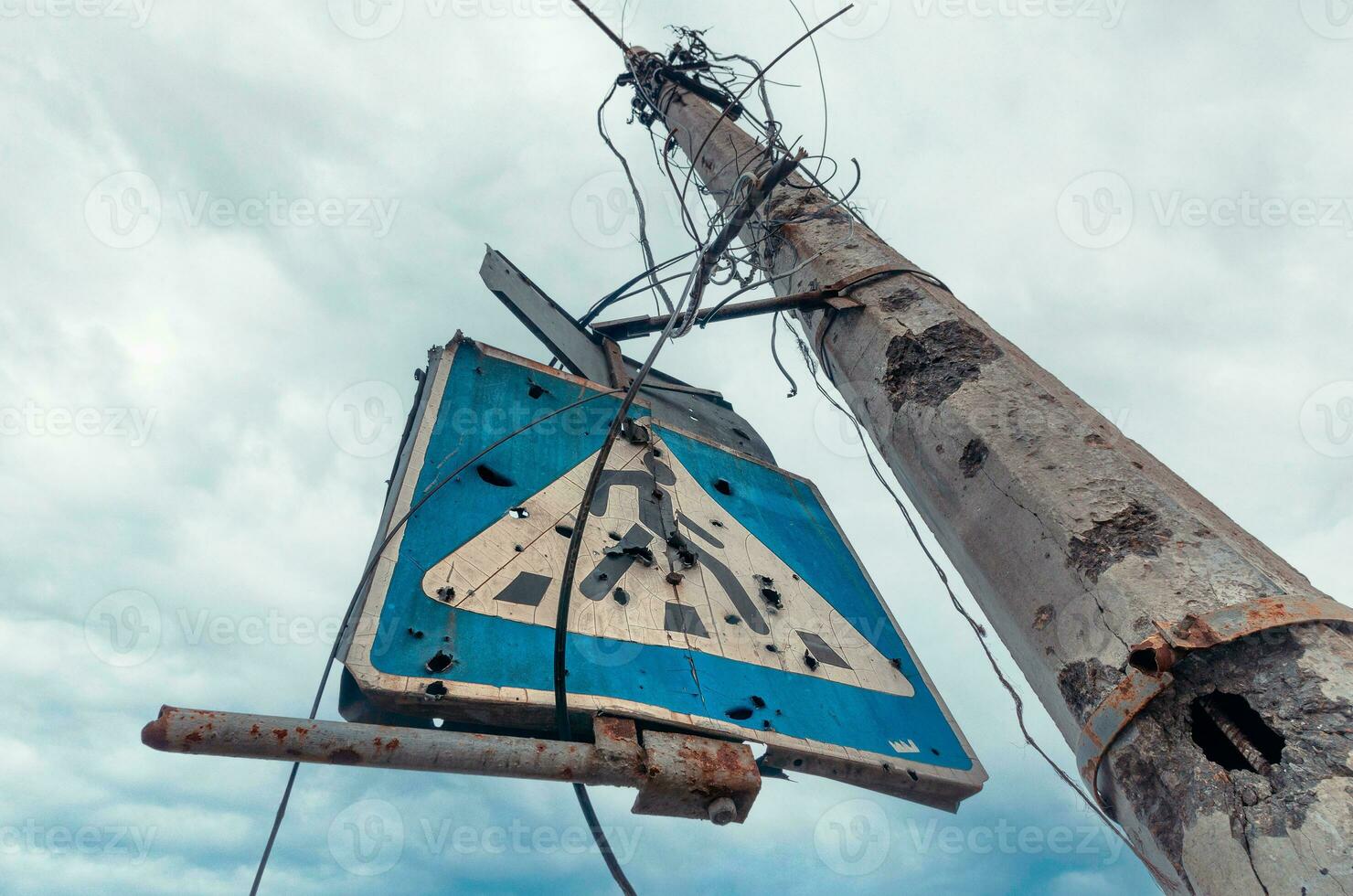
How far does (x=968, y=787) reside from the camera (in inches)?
81.1

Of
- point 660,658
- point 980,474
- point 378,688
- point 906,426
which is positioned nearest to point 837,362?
point 906,426

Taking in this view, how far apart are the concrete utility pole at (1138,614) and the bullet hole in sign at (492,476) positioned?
113 cm

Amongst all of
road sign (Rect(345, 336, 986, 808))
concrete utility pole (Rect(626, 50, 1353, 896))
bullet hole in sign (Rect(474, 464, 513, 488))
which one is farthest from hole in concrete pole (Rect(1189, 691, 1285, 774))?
bullet hole in sign (Rect(474, 464, 513, 488))

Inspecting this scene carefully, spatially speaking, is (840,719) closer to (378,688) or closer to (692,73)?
(378,688)

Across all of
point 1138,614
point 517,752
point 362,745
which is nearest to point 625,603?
point 517,752

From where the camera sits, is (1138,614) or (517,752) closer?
(1138,614)

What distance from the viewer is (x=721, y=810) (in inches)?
60.4

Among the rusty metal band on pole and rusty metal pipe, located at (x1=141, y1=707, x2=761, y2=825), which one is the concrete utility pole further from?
A: rusty metal pipe, located at (x1=141, y1=707, x2=761, y2=825)

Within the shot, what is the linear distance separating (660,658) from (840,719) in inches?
21.2

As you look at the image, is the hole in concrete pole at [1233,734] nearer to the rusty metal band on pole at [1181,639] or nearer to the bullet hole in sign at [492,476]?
the rusty metal band on pole at [1181,639]

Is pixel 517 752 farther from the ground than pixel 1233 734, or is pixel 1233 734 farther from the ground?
pixel 517 752

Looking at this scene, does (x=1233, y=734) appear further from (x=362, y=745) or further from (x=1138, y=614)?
(x=362, y=745)

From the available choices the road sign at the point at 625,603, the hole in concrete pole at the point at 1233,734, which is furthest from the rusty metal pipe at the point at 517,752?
the hole in concrete pole at the point at 1233,734

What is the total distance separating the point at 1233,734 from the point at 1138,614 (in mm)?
198
